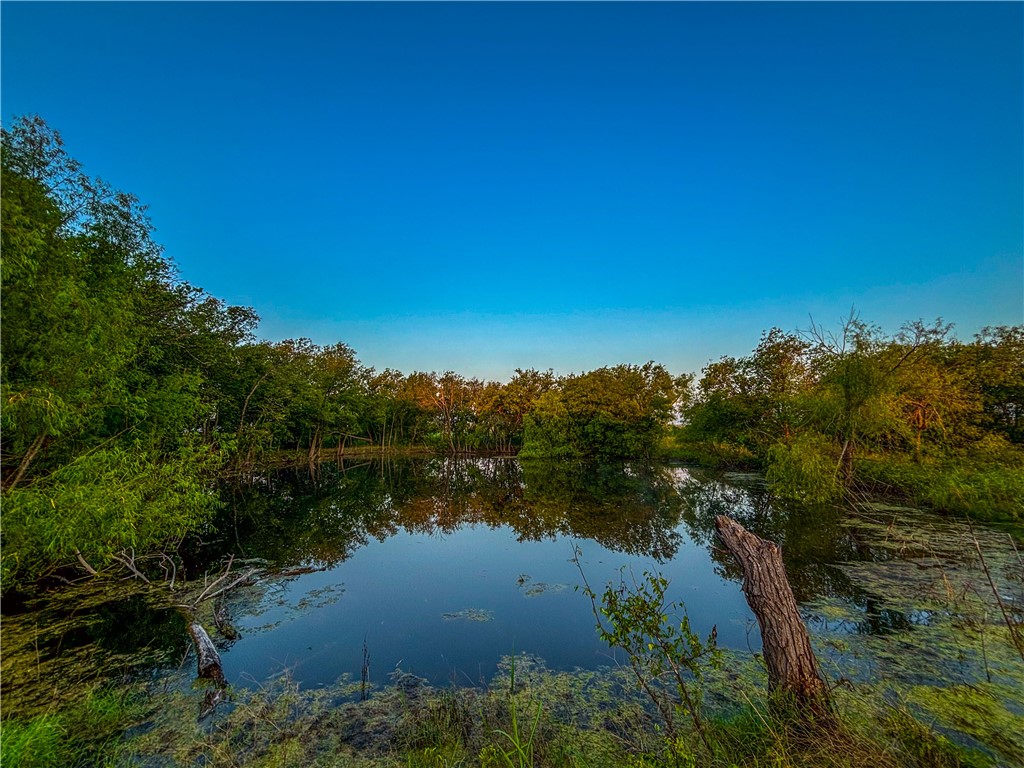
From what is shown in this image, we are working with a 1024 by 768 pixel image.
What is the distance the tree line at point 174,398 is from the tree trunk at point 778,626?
29.2ft

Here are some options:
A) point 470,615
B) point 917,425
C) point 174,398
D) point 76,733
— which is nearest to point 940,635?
point 470,615

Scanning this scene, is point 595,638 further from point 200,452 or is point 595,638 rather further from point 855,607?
point 200,452

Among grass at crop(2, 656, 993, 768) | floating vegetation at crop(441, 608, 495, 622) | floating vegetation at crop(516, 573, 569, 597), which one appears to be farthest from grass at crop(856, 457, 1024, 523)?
floating vegetation at crop(441, 608, 495, 622)

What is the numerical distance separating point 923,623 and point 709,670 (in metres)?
3.66

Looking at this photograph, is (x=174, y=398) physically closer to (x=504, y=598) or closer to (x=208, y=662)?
(x=208, y=662)

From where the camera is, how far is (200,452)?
9.72 m

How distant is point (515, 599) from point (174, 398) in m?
10.8

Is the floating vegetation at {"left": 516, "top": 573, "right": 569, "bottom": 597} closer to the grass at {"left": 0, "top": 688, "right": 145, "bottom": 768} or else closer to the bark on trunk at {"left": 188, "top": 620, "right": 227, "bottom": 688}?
the bark on trunk at {"left": 188, "top": 620, "right": 227, "bottom": 688}

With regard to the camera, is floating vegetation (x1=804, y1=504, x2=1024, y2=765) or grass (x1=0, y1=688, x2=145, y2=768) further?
floating vegetation (x1=804, y1=504, x2=1024, y2=765)

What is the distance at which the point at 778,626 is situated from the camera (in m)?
3.36

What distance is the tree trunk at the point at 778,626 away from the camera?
3207mm

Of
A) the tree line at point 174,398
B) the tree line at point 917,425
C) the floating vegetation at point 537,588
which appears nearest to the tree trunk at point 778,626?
the floating vegetation at point 537,588

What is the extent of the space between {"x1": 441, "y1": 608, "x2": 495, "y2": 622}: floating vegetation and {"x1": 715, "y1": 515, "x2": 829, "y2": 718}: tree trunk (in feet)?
15.9

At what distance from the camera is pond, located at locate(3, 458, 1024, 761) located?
5.23m
